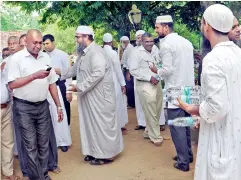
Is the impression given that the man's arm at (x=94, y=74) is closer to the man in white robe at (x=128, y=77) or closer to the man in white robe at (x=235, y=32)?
the man in white robe at (x=235, y=32)

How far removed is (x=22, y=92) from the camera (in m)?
3.96

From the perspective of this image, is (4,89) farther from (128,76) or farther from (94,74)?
(128,76)

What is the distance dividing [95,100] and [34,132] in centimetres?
118

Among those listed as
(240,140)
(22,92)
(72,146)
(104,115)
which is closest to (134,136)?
(72,146)

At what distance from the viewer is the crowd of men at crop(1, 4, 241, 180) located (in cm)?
244

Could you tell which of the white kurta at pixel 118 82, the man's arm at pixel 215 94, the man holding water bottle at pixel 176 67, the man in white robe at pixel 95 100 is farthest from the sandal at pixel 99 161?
the man's arm at pixel 215 94

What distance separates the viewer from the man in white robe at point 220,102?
7.71 feet

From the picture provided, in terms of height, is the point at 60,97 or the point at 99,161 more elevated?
the point at 60,97

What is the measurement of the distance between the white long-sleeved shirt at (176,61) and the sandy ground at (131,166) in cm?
97

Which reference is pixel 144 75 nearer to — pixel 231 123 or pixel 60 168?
pixel 60 168

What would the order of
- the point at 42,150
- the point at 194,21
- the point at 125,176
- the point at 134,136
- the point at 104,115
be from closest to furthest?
the point at 42,150
the point at 125,176
the point at 104,115
the point at 134,136
the point at 194,21

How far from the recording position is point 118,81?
22.5 feet

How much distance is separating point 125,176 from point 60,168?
106cm

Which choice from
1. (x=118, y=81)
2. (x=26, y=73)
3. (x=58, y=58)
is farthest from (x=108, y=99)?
(x=118, y=81)
